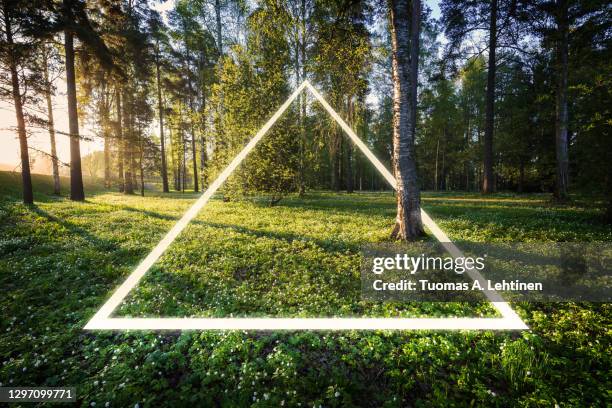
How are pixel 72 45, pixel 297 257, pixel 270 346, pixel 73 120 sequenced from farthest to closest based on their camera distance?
pixel 73 120 → pixel 72 45 → pixel 297 257 → pixel 270 346

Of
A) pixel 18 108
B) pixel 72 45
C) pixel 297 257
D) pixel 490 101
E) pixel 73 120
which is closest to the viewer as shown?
pixel 297 257

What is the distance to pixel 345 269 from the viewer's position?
6.42 m

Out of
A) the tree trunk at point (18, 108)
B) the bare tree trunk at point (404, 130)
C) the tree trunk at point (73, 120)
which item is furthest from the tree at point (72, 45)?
the bare tree trunk at point (404, 130)

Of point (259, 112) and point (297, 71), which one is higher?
point (297, 71)

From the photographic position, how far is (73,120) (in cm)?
1736

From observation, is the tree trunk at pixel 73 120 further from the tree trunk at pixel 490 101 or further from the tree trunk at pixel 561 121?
the tree trunk at pixel 561 121

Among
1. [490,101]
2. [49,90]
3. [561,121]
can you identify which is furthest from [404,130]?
[49,90]

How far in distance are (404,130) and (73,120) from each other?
21755 mm

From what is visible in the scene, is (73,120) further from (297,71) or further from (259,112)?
(297,71)

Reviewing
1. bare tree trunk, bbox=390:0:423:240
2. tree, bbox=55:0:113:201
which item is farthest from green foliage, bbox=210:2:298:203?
bare tree trunk, bbox=390:0:423:240

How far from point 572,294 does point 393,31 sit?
7.64 m

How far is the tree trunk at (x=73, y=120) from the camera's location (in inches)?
659

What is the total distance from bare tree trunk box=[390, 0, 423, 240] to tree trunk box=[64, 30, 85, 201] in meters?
19.5

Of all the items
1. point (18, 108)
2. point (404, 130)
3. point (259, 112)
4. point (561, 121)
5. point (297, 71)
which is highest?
point (297, 71)
